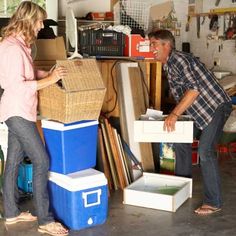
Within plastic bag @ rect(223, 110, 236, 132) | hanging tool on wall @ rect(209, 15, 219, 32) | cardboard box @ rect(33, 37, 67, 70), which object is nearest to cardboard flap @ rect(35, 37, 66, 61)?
cardboard box @ rect(33, 37, 67, 70)

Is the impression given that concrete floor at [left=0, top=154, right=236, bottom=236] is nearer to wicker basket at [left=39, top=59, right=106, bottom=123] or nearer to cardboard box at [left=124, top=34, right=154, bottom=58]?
→ wicker basket at [left=39, top=59, right=106, bottom=123]

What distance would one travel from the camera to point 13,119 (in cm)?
295

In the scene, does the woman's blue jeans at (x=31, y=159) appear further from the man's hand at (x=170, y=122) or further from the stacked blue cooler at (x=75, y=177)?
the man's hand at (x=170, y=122)

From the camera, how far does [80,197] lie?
3.15m

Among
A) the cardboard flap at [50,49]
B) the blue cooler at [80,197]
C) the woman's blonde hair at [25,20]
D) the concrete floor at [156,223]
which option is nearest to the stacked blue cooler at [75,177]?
the blue cooler at [80,197]

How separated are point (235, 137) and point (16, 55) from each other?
3435 mm

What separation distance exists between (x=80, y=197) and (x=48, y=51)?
1519mm

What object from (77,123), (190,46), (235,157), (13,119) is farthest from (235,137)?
(13,119)

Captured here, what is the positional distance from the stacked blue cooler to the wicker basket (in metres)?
0.08

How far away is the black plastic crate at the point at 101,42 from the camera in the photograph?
4.41 m

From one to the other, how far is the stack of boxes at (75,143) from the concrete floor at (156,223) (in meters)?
0.16

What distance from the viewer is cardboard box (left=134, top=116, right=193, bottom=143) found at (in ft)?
11.7

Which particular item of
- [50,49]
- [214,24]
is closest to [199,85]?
[50,49]

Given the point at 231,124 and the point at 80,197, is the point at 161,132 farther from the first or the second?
the point at 231,124
